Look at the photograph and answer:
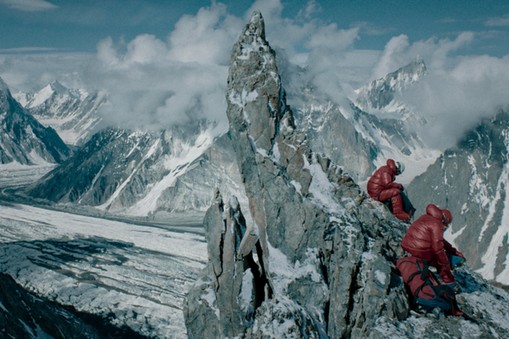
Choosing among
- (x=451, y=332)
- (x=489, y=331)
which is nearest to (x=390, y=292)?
(x=451, y=332)

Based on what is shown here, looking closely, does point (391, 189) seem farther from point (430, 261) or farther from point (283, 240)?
point (283, 240)

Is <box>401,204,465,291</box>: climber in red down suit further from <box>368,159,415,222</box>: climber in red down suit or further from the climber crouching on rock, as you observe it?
<box>368,159,415,222</box>: climber in red down suit

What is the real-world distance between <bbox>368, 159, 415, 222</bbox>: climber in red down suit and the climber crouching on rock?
4843 millimetres

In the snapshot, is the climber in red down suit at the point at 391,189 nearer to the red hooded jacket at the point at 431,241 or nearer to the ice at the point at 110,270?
the red hooded jacket at the point at 431,241

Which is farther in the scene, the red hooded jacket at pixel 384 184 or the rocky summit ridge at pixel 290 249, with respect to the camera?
the red hooded jacket at pixel 384 184

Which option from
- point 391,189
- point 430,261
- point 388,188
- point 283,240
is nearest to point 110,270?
point 283,240

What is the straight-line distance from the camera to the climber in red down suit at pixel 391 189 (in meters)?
22.4

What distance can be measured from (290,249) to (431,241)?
8.99m

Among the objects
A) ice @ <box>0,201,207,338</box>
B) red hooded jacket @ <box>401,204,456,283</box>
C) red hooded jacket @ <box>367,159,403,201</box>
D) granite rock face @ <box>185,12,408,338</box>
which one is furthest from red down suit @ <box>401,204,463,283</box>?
ice @ <box>0,201,207,338</box>

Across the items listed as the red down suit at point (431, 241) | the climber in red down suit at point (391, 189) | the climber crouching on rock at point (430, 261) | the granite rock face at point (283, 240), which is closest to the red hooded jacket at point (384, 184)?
the climber in red down suit at point (391, 189)

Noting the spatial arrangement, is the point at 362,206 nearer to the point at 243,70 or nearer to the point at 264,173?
the point at 264,173

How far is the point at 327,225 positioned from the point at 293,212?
2643 mm

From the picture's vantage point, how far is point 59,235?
183750mm

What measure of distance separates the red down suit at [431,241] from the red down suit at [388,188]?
4.93 meters
